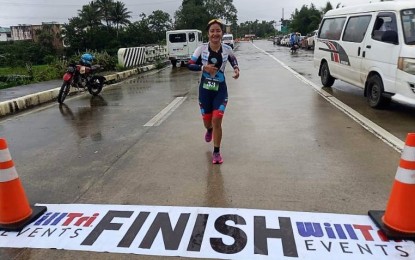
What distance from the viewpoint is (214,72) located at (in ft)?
16.3

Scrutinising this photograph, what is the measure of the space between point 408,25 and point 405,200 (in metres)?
5.37

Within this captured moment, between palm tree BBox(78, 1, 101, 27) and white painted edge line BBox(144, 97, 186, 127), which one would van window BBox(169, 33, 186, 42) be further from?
palm tree BBox(78, 1, 101, 27)

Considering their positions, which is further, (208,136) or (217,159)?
(208,136)

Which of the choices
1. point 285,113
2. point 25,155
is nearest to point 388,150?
point 285,113

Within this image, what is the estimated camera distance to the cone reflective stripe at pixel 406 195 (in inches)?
126

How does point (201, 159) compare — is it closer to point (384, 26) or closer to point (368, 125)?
point (368, 125)

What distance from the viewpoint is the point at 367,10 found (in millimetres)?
8852

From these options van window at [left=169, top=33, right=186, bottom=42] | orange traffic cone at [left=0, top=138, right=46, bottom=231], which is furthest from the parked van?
van window at [left=169, top=33, right=186, bottom=42]

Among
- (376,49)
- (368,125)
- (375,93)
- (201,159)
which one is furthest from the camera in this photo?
(375,93)

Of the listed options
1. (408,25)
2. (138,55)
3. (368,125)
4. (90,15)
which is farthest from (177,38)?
(90,15)

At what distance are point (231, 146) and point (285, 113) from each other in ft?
8.66

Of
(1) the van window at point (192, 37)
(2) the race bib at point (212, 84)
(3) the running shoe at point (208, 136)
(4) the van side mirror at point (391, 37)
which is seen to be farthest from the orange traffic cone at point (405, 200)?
(1) the van window at point (192, 37)

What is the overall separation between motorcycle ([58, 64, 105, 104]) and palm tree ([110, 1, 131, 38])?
244ft

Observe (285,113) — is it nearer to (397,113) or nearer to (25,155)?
(397,113)
